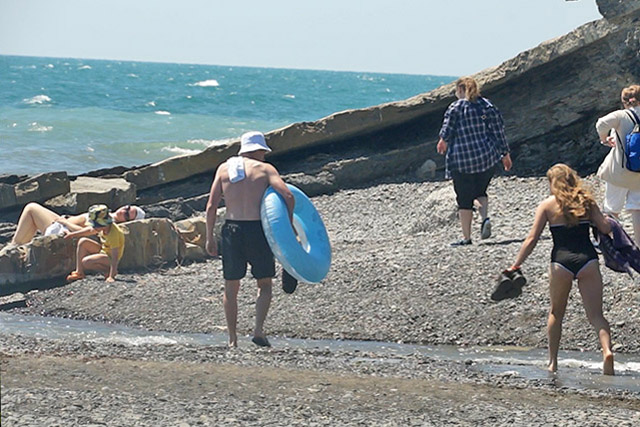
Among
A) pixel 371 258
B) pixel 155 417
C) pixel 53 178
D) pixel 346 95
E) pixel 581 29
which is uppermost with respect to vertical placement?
pixel 346 95

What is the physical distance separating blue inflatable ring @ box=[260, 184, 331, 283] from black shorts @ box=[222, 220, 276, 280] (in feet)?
0.35

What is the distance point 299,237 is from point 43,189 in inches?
291

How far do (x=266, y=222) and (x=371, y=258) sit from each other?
11.7 feet

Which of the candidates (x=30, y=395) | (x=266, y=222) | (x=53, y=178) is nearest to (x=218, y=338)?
(x=266, y=222)

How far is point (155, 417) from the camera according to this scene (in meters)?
6.48

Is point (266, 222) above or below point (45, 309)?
above

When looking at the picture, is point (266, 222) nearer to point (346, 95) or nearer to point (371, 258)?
point (371, 258)

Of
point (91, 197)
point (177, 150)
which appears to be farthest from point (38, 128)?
point (91, 197)

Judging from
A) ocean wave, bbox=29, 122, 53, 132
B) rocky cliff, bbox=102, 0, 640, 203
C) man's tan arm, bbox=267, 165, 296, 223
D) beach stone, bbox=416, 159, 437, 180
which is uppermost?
ocean wave, bbox=29, 122, 53, 132

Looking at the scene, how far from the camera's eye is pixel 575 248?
8078 mm

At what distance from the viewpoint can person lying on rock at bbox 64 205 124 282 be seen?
12.9 m

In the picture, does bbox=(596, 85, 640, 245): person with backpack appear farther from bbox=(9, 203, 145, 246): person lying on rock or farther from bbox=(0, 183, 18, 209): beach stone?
bbox=(0, 183, 18, 209): beach stone

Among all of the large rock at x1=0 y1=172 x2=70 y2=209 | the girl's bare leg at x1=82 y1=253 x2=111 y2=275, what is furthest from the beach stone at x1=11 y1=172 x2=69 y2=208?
the girl's bare leg at x1=82 y1=253 x2=111 y2=275

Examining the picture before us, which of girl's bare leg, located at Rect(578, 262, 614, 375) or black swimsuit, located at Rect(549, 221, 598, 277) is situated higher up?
black swimsuit, located at Rect(549, 221, 598, 277)
